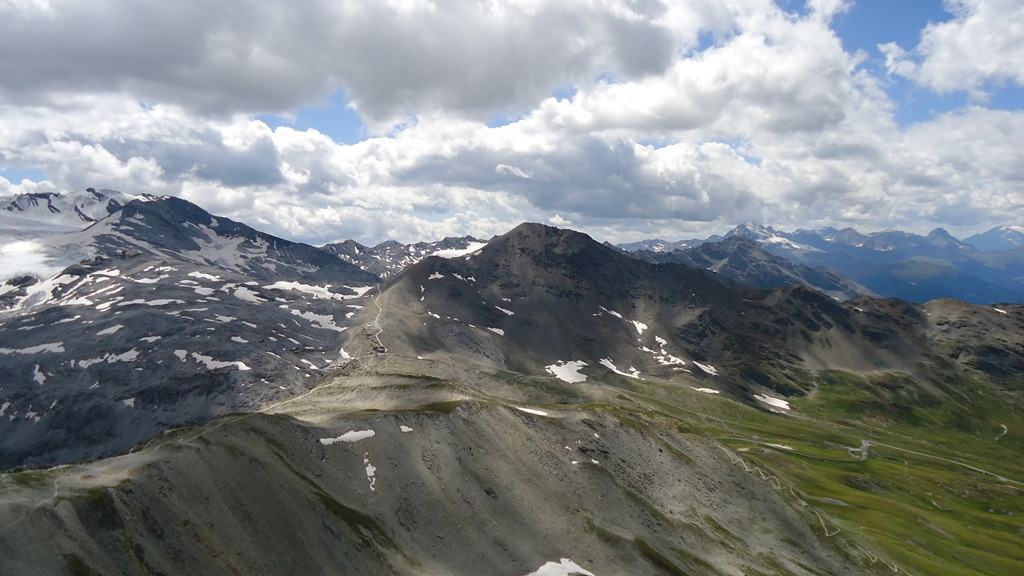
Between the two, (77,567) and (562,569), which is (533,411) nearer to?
(562,569)

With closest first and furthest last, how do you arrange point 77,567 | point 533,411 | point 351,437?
point 77,567 < point 351,437 < point 533,411

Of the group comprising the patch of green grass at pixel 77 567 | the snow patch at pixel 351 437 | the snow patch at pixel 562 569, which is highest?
the snow patch at pixel 351 437

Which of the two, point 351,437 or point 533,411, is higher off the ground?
point 351,437

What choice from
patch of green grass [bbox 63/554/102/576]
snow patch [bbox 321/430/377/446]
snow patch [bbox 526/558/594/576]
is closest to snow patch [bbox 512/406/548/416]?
snow patch [bbox 321/430/377/446]

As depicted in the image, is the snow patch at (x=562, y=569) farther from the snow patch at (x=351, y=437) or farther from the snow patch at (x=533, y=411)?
the snow patch at (x=533, y=411)

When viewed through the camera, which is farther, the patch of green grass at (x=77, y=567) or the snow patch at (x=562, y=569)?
the snow patch at (x=562, y=569)

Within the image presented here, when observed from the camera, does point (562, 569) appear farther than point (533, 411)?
No

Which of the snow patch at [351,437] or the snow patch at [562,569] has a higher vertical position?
the snow patch at [351,437]

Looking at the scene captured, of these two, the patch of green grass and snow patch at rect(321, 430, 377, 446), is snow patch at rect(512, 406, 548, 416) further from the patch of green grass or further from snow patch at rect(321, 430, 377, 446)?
the patch of green grass

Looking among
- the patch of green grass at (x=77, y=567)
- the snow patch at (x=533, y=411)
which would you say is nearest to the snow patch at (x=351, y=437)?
the snow patch at (x=533, y=411)

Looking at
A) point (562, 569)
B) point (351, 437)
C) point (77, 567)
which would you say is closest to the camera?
point (77, 567)

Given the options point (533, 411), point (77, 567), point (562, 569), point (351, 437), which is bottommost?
point (562, 569)

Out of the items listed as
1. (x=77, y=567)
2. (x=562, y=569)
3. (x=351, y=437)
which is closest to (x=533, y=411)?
(x=351, y=437)
